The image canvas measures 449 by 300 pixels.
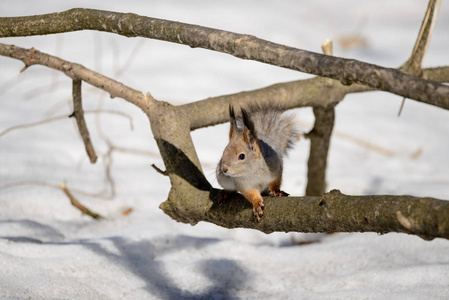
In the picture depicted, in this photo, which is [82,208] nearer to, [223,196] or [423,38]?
[223,196]

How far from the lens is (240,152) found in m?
2.05


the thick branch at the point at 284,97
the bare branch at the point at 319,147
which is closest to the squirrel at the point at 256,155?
the thick branch at the point at 284,97

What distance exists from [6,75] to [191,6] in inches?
135

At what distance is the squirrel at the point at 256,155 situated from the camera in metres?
1.99

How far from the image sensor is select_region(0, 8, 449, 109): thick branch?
1333 mm

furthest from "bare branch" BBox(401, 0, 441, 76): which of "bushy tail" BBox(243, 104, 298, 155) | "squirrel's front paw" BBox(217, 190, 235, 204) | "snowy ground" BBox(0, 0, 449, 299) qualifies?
"squirrel's front paw" BBox(217, 190, 235, 204)

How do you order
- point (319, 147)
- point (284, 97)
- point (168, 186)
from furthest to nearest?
1. point (168, 186)
2. point (319, 147)
3. point (284, 97)

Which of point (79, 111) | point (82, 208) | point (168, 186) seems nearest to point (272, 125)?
point (79, 111)

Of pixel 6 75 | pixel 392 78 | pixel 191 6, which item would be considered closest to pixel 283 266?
pixel 392 78

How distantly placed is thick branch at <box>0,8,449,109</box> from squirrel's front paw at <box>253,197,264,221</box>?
51cm

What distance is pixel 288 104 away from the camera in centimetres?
296

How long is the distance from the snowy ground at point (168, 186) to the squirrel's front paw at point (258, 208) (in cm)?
72

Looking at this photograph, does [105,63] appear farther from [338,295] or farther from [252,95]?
[338,295]

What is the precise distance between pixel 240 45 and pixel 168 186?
8.48 feet
